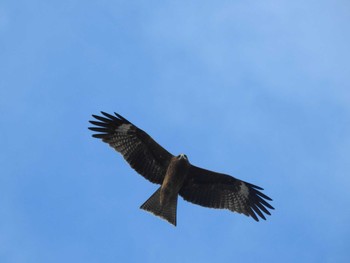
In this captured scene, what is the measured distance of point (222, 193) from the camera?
43.7ft

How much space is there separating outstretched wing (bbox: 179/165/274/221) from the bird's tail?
2.33 ft

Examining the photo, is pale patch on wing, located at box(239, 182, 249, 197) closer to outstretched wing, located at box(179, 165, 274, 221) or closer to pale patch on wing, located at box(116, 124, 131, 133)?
outstretched wing, located at box(179, 165, 274, 221)

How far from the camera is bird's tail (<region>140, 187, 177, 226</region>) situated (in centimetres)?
1232

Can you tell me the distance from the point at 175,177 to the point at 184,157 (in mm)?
483

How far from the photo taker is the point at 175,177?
12.6 meters

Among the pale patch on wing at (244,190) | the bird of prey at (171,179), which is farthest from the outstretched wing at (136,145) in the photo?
the pale patch on wing at (244,190)

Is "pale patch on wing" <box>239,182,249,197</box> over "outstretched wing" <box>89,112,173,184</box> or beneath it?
over

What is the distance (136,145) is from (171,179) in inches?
45.0

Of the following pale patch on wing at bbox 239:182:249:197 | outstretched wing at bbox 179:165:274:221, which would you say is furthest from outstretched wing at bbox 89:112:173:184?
pale patch on wing at bbox 239:182:249:197

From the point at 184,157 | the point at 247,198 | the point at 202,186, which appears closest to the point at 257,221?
the point at 247,198

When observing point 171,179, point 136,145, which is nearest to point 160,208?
point 171,179

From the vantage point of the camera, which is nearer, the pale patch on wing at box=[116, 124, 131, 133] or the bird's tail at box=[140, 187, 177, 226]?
the bird's tail at box=[140, 187, 177, 226]

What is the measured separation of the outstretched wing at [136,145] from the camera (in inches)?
504

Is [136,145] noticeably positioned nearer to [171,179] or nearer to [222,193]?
[171,179]
